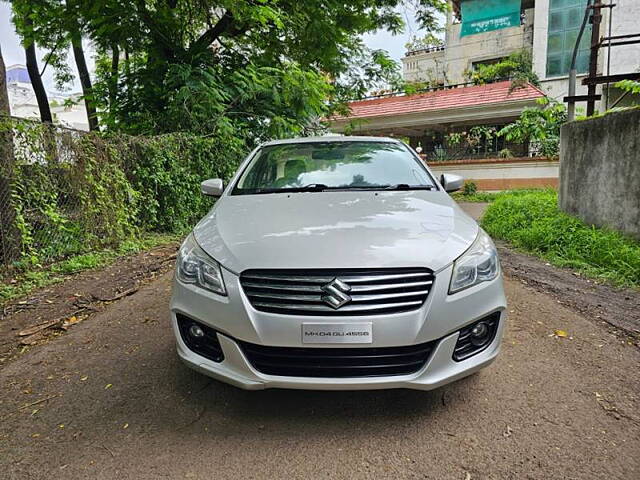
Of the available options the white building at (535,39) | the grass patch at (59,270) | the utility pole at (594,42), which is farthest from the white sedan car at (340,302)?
the white building at (535,39)

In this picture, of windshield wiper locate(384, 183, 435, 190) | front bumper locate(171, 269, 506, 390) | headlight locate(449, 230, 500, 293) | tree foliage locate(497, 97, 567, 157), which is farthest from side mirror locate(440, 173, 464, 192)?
tree foliage locate(497, 97, 567, 157)

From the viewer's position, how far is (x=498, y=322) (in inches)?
83.4

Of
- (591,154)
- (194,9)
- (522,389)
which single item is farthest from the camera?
(194,9)

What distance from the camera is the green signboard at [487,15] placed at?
20.4 m

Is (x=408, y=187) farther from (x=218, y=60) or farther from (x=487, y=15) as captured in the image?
(x=487, y=15)

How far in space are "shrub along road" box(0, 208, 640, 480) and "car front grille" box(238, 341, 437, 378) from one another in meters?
0.33

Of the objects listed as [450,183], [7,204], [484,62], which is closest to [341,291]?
[450,183]

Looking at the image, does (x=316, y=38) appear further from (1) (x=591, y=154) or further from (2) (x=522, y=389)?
(2) (x=522, y=389)

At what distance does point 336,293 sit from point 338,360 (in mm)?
300

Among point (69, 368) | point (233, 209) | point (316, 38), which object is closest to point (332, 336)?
point (233, 209)

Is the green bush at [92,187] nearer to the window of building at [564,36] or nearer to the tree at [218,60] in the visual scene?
the tree at [218,60]

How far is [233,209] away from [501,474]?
6.40 feet

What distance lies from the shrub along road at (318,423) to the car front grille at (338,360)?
334mm

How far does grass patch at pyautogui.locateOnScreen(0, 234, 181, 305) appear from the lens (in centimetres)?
406
